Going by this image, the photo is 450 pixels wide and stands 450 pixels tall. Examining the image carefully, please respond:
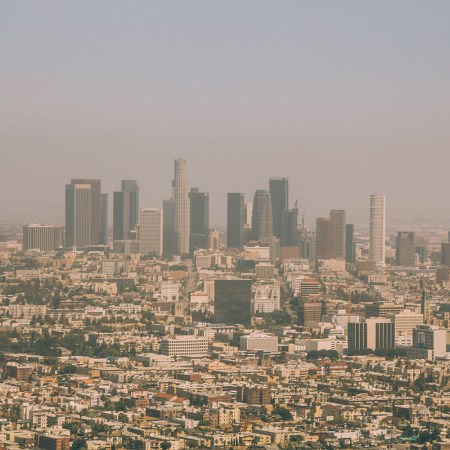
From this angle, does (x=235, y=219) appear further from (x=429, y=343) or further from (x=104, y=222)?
(x=429, y=343)

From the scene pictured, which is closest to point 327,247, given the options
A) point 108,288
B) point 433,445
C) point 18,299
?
point 108,288

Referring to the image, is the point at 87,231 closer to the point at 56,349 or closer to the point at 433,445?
the point at 56,349

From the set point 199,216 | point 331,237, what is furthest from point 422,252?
point 199,216

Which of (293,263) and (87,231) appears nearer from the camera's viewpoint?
(293,263)

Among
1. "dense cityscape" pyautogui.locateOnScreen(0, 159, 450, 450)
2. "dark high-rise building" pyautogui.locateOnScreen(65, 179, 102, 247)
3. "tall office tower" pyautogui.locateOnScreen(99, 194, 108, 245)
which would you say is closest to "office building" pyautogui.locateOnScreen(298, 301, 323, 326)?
"dense cityscape" pyautogui.locateOnScreen(0, 159, 450, 450)

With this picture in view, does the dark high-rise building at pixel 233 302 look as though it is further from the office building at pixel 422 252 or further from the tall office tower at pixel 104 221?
the tall office tower at pixel 104 221

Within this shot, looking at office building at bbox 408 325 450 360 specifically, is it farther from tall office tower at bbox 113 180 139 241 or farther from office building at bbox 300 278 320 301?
tall office tower at bbox 113 180 139 241
